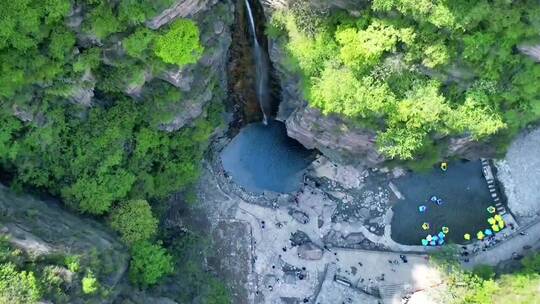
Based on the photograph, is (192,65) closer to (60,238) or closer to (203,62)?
(203,62)

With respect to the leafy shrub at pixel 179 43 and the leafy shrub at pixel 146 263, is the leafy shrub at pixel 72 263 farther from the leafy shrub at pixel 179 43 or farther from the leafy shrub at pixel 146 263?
the leafy shrub at pixel 179 43

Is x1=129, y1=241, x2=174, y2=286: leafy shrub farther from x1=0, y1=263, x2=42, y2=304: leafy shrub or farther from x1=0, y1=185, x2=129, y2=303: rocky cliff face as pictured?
x1=0, y1=263, x2=42, y2=304: leafy shrub

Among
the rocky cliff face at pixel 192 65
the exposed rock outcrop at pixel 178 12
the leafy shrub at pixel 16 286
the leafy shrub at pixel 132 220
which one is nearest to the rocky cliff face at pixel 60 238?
the leafy shrub at pixel 132 220

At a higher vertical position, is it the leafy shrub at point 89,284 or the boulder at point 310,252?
the leafy shrub at point 89,284

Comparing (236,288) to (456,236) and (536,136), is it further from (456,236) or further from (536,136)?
(536,136)

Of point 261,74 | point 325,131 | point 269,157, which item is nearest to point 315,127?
point 325,131

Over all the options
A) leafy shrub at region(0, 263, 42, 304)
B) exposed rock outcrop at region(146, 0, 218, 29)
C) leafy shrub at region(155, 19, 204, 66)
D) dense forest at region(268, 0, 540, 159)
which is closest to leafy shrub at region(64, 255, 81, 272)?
leafy shrub at region(0, 263, 42, 304)
